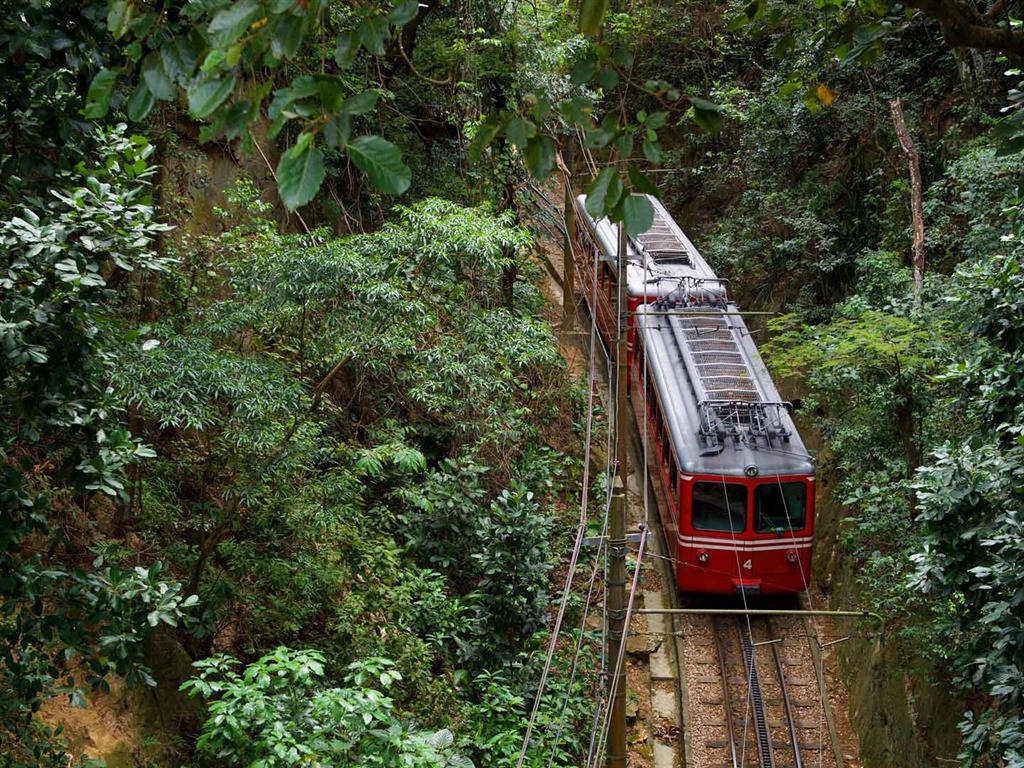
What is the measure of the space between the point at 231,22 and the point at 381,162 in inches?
17.6

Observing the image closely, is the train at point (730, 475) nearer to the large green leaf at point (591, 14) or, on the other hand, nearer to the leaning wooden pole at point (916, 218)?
the leaning wooden pole at point (916, 218)

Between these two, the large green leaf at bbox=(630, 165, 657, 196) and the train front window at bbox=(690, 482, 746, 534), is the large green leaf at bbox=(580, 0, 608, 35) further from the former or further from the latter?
the train front window at bbox=(690, 482, 746, 534)

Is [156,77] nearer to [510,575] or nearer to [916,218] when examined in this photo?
[510,575]

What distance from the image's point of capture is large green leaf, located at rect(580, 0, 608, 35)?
2.50 metres

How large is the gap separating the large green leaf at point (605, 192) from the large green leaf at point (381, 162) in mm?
555

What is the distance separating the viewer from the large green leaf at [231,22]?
197cm

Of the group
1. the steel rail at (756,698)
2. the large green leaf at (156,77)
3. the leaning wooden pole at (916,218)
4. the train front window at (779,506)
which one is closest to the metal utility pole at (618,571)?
the steel rail at (756,698)

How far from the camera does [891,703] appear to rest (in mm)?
10023

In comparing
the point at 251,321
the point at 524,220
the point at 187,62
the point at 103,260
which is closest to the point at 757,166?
the point at 524,220

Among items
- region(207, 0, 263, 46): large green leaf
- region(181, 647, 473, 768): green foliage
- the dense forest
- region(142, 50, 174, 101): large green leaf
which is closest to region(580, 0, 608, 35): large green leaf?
the dense forest

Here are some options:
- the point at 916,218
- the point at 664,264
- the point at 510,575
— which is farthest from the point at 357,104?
the point at 664,264

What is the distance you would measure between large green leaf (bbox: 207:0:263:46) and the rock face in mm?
8191

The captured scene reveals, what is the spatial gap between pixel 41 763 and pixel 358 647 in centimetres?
312

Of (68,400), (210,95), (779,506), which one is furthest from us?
(779,506)
